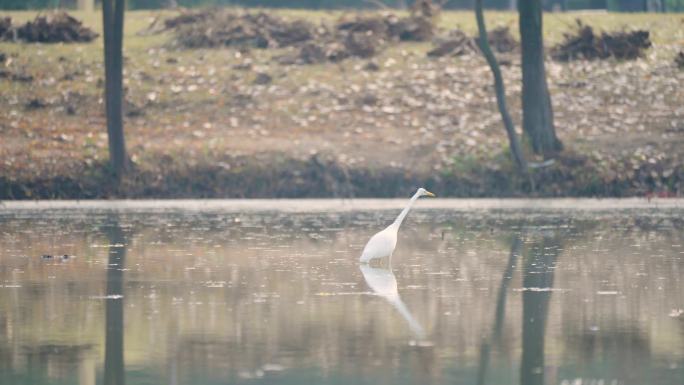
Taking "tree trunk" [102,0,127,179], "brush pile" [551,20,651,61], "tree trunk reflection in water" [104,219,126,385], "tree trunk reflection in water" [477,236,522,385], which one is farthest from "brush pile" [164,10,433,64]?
"tree trunk reflection in water" [477,236,522,385]

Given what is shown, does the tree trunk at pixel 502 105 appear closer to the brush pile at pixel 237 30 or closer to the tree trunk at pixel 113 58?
the tree trunk at pixel 113 58

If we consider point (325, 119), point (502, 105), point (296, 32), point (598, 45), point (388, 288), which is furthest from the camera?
point (296, 32)

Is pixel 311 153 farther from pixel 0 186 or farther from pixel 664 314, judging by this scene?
pixel 664 314

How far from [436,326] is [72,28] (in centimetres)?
3059

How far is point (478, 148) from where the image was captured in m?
34.0

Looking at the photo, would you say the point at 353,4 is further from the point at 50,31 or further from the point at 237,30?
the point at 50,31

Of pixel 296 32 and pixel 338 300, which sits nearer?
pixel 338 300

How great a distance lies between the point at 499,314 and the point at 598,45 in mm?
27380

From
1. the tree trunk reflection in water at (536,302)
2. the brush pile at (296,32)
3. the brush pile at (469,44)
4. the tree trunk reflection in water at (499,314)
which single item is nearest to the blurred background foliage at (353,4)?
the brush pile at (296,32)

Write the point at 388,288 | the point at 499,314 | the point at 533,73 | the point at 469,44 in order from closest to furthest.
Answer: the point at 499,314, the point at 388,288, the point at 533,73, the point at 469,44

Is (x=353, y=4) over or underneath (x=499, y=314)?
over

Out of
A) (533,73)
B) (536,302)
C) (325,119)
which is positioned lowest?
(536,302)

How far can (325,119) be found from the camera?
37031 millimetres

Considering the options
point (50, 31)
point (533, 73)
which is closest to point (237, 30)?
point (50, 31)
